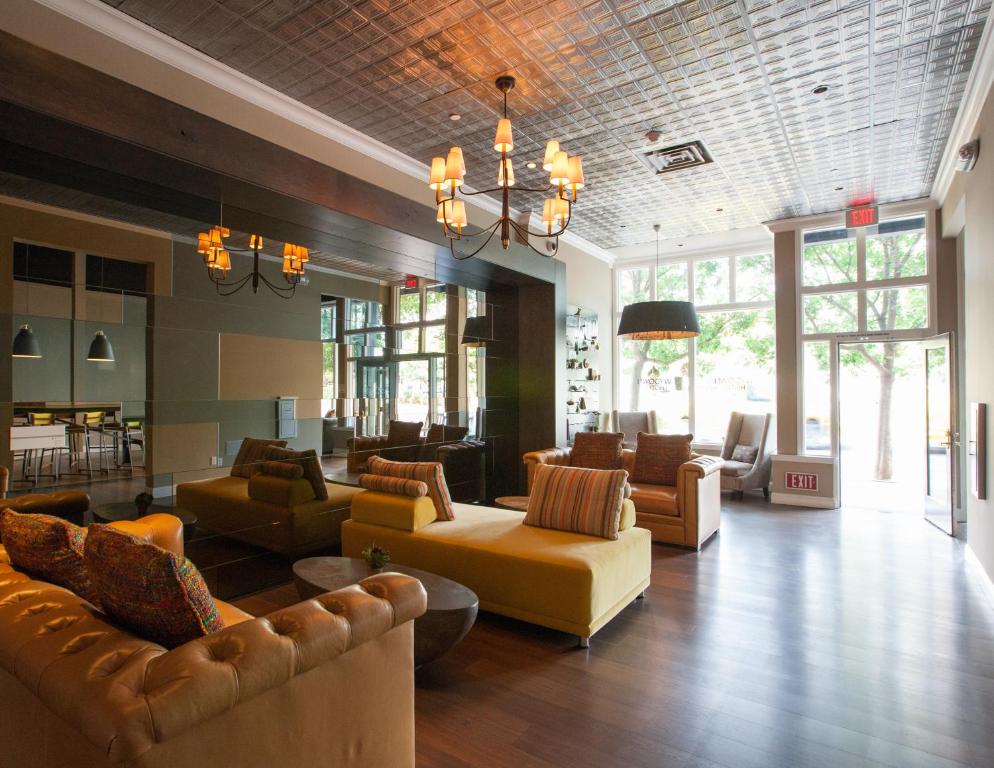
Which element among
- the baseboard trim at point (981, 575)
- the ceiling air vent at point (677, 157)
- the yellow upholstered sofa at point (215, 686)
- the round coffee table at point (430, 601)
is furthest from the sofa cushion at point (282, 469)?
the baseboard trim at point (981, 575)

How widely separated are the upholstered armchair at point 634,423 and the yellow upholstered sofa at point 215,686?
6949mm

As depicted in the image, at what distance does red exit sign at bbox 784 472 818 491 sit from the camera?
23.2 feet

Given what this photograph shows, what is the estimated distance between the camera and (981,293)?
4.27 m

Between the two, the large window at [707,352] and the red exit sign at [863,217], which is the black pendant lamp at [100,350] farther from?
the red exit sign at [863,217]


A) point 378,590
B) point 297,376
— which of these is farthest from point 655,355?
point 378,590

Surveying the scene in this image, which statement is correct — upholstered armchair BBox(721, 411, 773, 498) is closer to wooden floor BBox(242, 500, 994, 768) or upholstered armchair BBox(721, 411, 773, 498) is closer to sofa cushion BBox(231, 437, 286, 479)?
wooden floor BBox(242, 500, 994, 768)

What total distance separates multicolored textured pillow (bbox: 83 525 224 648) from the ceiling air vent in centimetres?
495

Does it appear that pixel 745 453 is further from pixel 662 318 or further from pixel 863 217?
pixel 863 217

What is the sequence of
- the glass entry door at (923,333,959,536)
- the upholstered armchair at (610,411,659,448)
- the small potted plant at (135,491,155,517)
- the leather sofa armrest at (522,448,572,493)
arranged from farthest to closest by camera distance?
the upholstered armchair at (610,411,659,448)
the leather sofa armrest at (522,448,572,493)
the glass entry door at (923,333,959,536)
the small potted plant at (135,491,155,517)

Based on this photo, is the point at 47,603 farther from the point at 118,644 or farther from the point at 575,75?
the point at 575,75

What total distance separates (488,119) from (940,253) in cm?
553

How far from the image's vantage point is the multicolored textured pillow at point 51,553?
6.43ft

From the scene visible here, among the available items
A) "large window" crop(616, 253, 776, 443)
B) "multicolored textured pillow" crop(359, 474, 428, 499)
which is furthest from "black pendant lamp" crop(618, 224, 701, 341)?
"multicolored textured pillow" crop(359, 474, 428, 499)

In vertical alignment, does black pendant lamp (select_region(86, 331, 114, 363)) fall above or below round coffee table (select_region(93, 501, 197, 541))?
above
